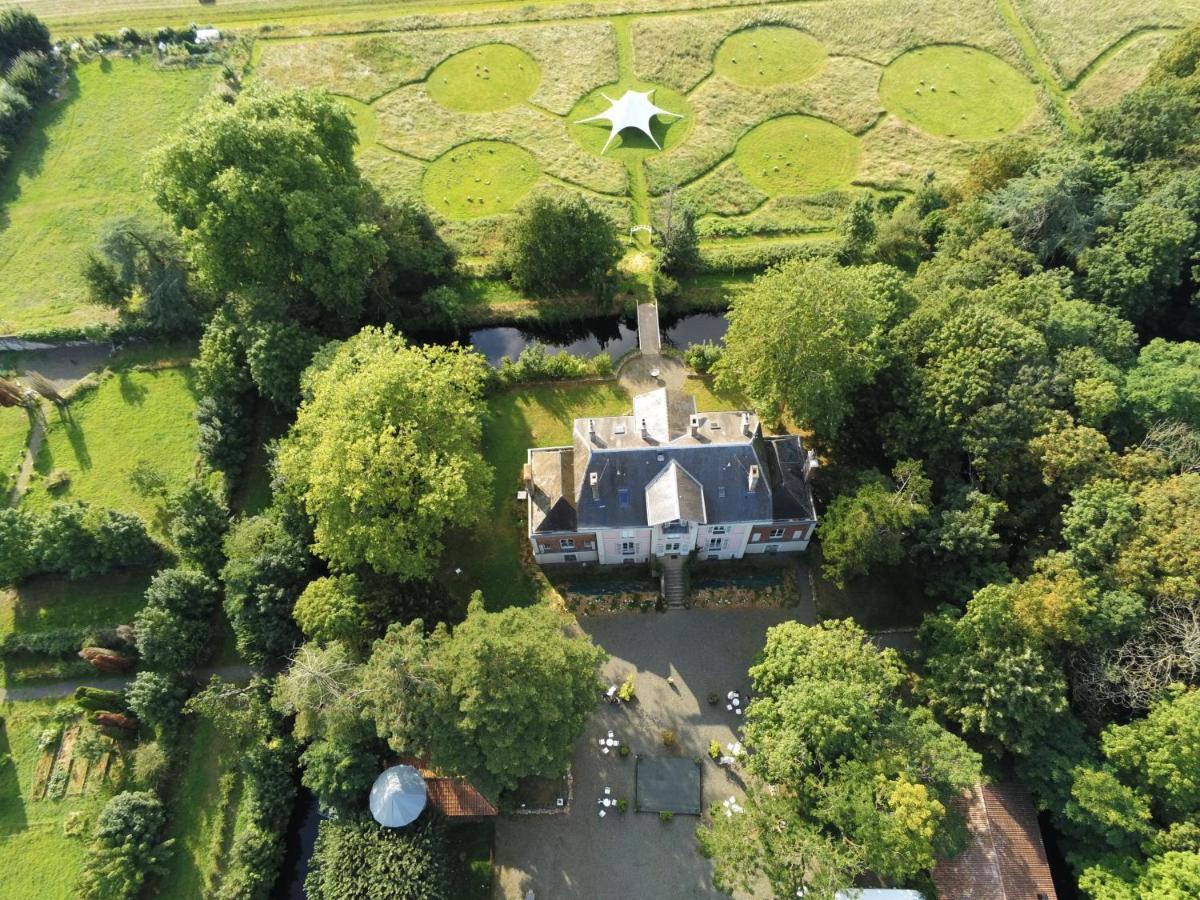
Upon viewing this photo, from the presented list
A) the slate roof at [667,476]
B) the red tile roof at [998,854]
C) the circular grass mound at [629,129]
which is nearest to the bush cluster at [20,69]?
the circular grass mound at [629,129]

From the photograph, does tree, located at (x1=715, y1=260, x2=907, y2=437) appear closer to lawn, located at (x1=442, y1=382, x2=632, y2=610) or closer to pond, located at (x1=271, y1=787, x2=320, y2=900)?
lawn, located at (x1=442, y1=382, x2=632, y2=610)

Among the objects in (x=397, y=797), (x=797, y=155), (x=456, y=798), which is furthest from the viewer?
(x=797, y=155)

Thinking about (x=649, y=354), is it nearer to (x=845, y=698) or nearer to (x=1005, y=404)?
(x=1005, y=404)

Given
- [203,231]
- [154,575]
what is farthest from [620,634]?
[203,231]

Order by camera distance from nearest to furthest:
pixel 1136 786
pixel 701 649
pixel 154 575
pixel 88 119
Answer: pixel 1136 786
pixel 701 649
pixel 154 575
pixel 88 119

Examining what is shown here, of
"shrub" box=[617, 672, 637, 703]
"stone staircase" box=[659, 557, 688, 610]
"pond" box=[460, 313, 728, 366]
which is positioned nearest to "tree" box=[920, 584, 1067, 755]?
"stone staircase" box=[659, 557, 688, 610]

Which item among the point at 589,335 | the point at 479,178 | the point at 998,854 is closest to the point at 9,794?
the point at 589,335

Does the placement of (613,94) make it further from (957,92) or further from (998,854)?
(998,854)
